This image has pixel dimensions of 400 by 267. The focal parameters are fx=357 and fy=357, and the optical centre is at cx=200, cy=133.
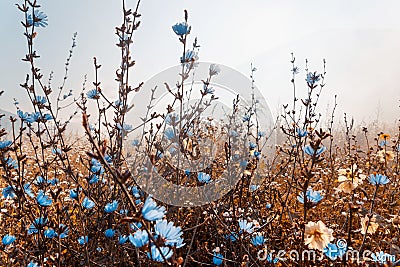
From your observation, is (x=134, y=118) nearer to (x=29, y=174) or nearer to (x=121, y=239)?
(x=121, y=239)

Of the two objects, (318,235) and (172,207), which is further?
(172,207)

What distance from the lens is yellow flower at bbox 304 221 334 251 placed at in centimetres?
150

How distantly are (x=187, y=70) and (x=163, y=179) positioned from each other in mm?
1576

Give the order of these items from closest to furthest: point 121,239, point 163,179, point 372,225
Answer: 1. point 372,225
2. point 121,239
3. point 163,179

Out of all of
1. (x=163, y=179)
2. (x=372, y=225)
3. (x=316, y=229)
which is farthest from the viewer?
(x=163, y=179)

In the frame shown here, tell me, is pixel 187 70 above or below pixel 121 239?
above

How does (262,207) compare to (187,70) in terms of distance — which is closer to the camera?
(187,70)

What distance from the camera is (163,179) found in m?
3.77

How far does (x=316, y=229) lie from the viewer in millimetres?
1521

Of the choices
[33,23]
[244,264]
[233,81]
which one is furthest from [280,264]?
[33,23]

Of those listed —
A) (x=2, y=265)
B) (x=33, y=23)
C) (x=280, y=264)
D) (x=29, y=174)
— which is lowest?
(x=2, y=265)

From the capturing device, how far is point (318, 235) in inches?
60.1

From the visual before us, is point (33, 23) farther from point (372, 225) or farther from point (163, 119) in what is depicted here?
point (372, 225)

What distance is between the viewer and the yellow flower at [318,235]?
59.2 inches
